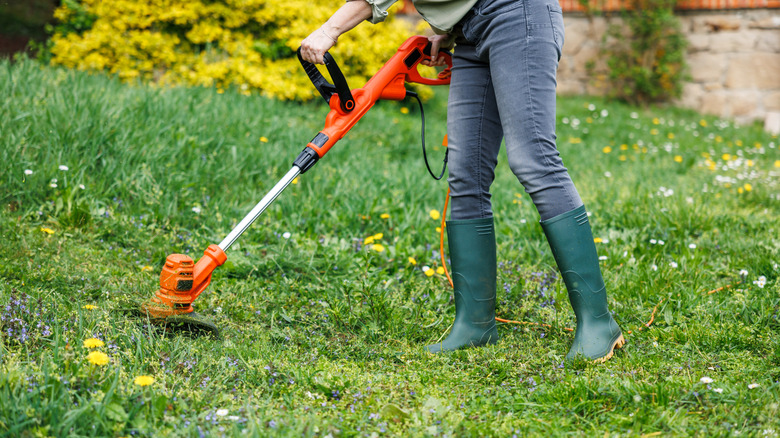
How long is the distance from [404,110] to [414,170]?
1.87 m

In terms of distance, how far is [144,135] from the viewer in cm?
344

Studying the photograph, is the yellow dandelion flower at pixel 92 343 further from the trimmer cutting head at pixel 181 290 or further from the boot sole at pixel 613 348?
the boot sole at pixel 613 348

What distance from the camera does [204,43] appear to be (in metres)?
5.47

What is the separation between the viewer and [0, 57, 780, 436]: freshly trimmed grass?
5.35 ft

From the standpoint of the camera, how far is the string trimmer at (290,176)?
6.38 feet

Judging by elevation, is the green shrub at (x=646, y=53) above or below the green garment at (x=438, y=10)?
below

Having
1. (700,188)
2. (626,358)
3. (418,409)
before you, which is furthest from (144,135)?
(700,188)

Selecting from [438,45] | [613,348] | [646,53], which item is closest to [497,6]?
[438,45]

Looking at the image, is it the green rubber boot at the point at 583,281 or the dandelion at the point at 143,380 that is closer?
the dandelion at the point at 143,380

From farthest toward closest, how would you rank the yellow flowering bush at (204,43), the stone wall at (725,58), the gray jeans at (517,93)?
the stone wall at (725,58) < the yellow flowering bush at (204,43) < the gray jeans at (517,93)

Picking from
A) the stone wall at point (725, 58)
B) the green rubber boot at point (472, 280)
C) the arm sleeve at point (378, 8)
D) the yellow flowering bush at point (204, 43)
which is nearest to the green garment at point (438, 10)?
the arm sleeve at point (378, 8)

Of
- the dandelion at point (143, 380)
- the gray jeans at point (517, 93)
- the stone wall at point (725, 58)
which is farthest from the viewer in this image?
the stone wall at point (725, 58)

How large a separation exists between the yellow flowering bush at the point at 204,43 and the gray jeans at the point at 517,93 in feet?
10.5

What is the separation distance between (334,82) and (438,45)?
46cm
